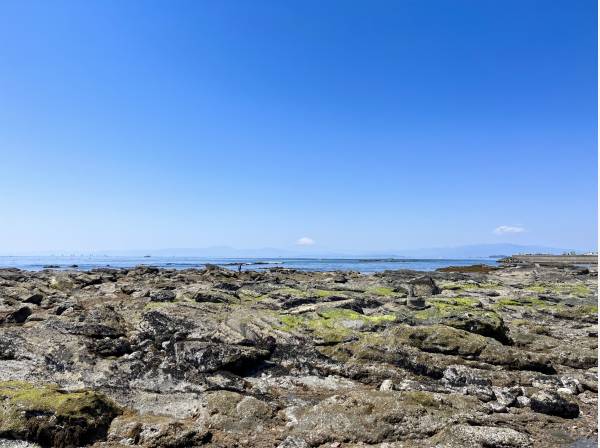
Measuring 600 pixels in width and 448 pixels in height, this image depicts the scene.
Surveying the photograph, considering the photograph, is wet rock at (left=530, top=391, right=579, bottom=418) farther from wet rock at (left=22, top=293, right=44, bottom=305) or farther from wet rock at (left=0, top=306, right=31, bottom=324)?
wet rock at (left=22, top=293, right=44, bottom=305)

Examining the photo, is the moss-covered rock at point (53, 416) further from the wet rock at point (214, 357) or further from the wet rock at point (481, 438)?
the wet rock at point (481, 438)

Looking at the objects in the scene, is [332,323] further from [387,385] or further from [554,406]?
[554,406]

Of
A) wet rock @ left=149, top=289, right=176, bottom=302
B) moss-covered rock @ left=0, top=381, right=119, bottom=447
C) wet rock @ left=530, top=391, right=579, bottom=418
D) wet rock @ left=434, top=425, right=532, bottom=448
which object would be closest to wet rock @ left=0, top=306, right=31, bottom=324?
wet rock @ left=149, top=289, right=176, bottom=302

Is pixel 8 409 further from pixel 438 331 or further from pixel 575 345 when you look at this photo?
pixel 575 345

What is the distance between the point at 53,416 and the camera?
35.8 ft

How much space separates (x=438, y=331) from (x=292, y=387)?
7754 mm

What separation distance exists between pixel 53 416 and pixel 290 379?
825 cm

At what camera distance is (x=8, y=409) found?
10.9 metres

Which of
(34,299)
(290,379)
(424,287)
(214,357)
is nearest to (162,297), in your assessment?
(34,299)

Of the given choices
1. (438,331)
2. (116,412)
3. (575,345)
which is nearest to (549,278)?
(575,345)

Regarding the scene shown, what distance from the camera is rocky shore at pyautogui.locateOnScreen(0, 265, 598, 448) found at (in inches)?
444

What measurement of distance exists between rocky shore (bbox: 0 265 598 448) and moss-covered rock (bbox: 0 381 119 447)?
0.03m

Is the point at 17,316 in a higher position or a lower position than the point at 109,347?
higher

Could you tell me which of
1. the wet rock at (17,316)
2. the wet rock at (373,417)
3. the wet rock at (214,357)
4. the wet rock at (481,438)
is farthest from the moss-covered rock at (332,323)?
the wet rock at (17,316)
